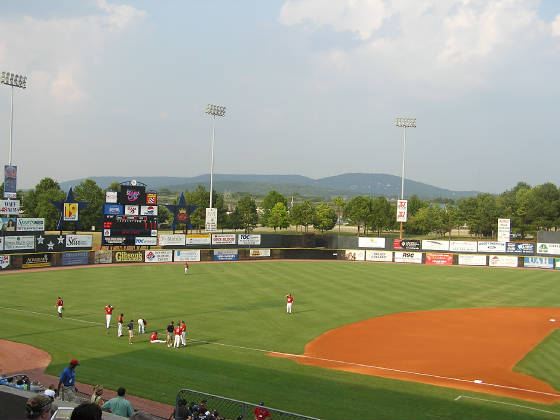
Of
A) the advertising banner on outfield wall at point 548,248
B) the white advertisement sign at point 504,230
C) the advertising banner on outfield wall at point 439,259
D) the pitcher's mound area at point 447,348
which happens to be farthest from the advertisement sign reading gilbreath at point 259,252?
the advertising banner on outfield wall at point 548,248

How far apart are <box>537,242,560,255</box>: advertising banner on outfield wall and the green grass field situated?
427 inches

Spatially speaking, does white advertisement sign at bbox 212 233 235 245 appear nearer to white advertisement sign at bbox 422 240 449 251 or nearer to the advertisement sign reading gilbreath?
the advertisement sign reading gilbreath

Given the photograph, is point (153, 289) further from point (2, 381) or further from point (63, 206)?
point (2, 381)

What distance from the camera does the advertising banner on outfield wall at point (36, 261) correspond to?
49131 millimetres

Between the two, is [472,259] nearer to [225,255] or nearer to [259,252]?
[259,252]

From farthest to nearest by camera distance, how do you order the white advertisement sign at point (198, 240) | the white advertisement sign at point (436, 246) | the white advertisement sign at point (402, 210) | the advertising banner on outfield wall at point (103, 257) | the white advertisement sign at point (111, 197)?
1. the white advertisement sign at point (402, 210)
2. the white advertisement sign at point (436, 246)
3. the white advertisement sign at point (198, 240)
4. the advertising banner on outfield wall at point (103, 257)
5. the white advertisement sign at point (111, 197)

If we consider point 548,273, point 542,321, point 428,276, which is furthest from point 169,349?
point 548,273

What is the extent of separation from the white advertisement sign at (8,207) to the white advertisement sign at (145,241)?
41.2ft

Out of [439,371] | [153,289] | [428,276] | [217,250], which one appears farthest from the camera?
[217,250]

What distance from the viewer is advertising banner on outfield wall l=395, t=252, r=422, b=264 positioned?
6788 centimetres

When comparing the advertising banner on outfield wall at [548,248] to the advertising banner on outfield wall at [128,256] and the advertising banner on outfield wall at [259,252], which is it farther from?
the advertising banner on outfield wall at [128,256]

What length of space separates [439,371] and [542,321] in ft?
48.4

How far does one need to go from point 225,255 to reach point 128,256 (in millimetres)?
12245

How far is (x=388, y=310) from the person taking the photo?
34500mm
